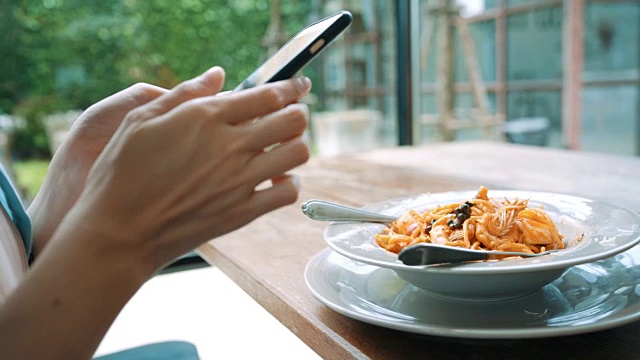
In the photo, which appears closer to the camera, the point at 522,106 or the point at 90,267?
the point at 90,267

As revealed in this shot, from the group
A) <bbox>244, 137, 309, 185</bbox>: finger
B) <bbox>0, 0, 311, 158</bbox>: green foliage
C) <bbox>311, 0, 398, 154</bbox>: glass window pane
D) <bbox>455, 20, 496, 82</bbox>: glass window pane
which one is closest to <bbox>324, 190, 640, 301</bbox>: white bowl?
<bbox>244, 137, 309, 185</bbox>: finger

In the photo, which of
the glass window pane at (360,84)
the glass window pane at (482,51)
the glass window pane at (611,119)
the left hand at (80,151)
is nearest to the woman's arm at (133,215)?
the left hand at (80,151)

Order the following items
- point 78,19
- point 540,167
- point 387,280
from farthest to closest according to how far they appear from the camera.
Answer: point 78,19, point 540,167, point 387,280

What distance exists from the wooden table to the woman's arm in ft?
0.63

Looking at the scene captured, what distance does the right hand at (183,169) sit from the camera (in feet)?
1.54

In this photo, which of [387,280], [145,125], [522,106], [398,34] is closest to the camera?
[145,125]

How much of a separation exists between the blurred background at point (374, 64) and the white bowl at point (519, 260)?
208cm

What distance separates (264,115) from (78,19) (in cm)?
244

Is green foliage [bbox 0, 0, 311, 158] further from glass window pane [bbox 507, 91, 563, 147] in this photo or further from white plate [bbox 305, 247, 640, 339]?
white plate [bbox 305, 247, 640, 339]

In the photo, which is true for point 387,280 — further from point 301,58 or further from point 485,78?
point 485,78

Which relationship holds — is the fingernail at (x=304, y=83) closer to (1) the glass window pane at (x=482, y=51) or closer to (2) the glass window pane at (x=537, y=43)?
(1) the glass window pane at (x=482, y=51)

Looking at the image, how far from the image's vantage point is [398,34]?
3.17m

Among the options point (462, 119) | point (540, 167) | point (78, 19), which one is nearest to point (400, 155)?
point (540, 167)

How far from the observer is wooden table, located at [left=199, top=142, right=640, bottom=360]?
531mm
